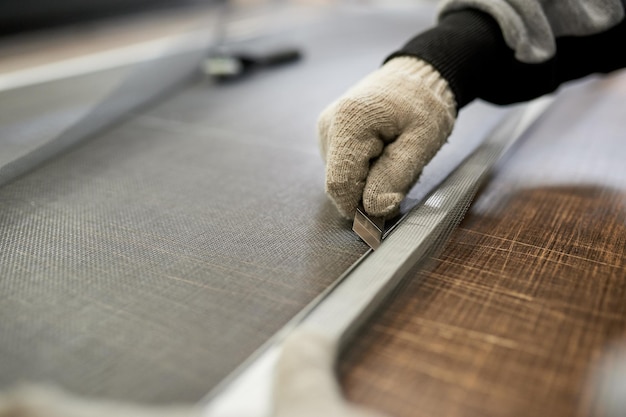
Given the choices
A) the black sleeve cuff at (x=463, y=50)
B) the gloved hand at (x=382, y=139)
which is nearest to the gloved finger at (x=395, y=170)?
the gloved hand at (x=382, y=139)

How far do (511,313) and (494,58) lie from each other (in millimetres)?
405

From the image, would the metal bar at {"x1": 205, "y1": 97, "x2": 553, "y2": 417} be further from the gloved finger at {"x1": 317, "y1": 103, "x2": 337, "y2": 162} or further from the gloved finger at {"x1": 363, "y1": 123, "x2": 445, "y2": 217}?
the gloved finger at {"x1": 317, "y1": 103, "x2": 337, "y2": 162}

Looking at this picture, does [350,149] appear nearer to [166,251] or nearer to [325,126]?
[325,126]

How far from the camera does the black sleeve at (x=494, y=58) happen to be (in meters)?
0.70

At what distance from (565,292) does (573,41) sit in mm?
463

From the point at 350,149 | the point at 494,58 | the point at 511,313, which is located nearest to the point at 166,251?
the point at 350,149

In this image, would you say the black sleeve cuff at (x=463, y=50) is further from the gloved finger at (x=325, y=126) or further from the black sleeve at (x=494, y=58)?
the gloved finger at (x=325, y=126)

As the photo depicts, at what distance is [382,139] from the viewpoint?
2.09ft

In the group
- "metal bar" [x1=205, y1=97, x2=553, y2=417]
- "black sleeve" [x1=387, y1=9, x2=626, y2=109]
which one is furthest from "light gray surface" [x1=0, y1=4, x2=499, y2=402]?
"black sleeve" [x1=387, y1=9, x2=626, y2=109]

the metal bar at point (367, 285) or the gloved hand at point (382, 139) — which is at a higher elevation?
the gloved hand at point (382, 139)

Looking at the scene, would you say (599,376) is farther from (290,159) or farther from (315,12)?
(315,12)

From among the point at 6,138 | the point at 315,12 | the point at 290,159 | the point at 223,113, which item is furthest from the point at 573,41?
the point at 315,12

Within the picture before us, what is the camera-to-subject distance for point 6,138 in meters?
0.97

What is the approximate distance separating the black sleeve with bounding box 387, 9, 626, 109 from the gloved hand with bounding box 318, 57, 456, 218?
0.06 metres
